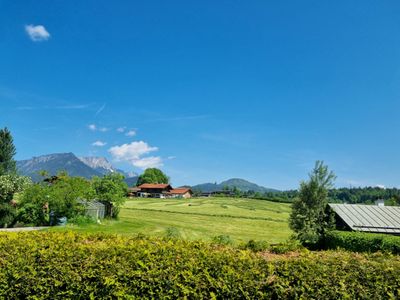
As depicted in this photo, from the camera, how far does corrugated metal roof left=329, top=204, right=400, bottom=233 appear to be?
20906mm

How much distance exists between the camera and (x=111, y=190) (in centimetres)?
3616

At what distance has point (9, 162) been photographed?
37969 mm

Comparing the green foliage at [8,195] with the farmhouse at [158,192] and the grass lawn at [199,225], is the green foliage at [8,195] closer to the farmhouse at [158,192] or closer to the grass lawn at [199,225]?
the grass lawn at [199,225]

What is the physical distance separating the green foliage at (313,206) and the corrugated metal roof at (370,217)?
5.31 ft

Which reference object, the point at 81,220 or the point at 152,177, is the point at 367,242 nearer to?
the point at 81,220

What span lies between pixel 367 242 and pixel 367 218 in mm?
6015

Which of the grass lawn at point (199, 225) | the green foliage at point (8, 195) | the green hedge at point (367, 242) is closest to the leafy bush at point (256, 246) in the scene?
the grass lawn at point (199, 225)

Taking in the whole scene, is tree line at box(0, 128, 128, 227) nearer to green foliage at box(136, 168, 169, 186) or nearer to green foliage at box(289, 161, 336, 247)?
green foliage at box(289, 161, 336, 247)

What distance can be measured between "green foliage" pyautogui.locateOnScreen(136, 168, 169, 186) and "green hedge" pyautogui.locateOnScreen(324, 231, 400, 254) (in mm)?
113035

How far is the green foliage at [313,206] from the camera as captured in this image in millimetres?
20766

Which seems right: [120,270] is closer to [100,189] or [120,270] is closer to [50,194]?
[50,194]

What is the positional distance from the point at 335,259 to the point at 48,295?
6.12 metres

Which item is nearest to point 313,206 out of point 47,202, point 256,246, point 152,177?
point 256,246

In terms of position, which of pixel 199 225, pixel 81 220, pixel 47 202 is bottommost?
pixel 199 225
